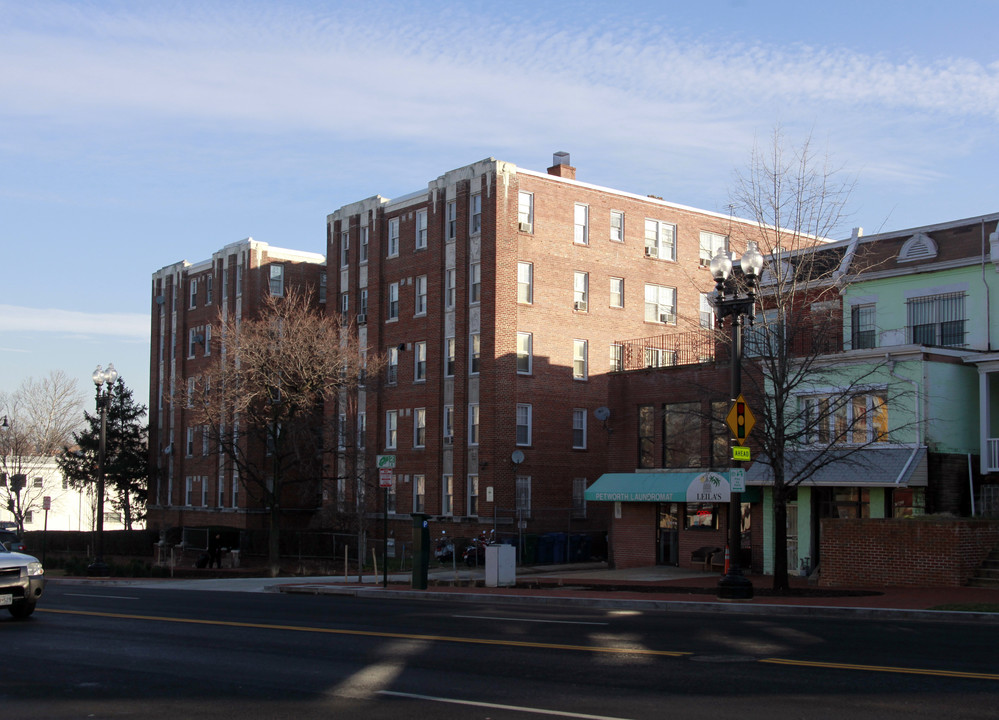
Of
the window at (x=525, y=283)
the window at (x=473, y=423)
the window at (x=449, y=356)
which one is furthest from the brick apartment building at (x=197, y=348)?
the window at (x=525, y=283)

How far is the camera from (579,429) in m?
47.0

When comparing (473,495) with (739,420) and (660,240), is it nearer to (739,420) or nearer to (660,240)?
(660,240)

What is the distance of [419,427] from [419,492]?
293cm

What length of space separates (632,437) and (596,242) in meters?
14.7

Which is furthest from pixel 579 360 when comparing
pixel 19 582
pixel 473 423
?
pixel 19 582

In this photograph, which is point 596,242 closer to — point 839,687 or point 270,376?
point 270,376

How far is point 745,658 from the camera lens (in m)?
12.1

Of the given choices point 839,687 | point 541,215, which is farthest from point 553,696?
point 541,215

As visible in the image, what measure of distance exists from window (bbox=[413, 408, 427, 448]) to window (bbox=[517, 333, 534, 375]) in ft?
18.3

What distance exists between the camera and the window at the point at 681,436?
3394 cm

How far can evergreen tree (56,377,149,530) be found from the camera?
218ft

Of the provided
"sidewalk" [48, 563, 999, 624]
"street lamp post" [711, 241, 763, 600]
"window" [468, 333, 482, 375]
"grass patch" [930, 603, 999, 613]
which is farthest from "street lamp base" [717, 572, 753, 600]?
"window" [468, 333, 482, 375]

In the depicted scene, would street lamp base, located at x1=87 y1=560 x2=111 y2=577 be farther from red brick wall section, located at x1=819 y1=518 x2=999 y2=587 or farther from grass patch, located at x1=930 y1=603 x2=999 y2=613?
grass patch, located at x1=930 y1=603 x2=999 y2=613

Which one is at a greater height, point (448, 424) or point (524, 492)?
point (448, 424)
